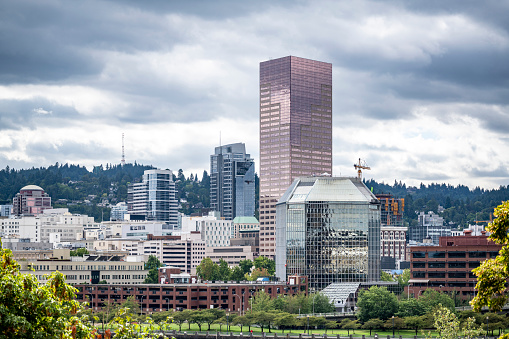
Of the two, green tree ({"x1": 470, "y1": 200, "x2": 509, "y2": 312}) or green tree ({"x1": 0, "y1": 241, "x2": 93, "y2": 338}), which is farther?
green tree ({"x1": 0, "y1": 241, "x2": 93, "y2": 338})

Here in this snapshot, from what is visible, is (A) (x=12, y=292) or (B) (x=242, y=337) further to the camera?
(B) (x=242, y=337)

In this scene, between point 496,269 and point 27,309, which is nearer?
point 496,269

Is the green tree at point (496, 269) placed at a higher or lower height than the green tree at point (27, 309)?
higher

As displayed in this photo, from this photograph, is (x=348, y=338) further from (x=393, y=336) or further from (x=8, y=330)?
(x=8, y=330)

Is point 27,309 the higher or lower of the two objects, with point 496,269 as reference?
lower

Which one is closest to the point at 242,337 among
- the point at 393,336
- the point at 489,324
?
the point at 393,336

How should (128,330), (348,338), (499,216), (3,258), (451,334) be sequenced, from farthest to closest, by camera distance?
(348,338) → (451,334) → (128,330) → (3,258) → (499,216)

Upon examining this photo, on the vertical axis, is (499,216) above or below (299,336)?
above

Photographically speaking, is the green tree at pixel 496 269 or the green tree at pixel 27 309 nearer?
the green tree at pixel 496 269

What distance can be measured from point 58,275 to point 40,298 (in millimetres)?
5444

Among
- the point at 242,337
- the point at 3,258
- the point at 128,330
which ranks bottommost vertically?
the point at 242,337

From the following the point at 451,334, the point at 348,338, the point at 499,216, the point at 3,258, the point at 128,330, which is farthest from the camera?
the point at 348,338

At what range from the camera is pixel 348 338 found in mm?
191000

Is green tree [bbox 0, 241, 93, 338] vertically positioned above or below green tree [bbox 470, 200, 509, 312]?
below
